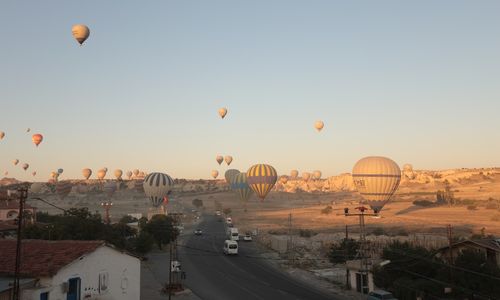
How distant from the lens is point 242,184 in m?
117

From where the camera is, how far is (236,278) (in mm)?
48812

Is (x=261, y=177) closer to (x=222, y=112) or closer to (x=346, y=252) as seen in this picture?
(x=222, y=112)

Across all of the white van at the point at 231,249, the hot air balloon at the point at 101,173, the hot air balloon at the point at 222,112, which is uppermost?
the hot air balloon at the point at 222,112

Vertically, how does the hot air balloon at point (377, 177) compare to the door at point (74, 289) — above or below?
above

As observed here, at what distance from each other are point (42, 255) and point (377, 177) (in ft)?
192

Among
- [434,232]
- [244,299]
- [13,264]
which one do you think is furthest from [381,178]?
[13,264]

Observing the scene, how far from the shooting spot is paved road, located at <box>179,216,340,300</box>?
41.0 m

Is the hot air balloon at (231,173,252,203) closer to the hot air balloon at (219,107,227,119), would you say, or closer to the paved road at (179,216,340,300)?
the hot air balloon at (219,107,227,119)

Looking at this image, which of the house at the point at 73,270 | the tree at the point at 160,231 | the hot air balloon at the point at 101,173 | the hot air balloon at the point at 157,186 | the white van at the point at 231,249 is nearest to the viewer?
the house at the point at 73,270

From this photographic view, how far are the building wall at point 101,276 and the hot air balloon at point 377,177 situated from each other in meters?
51.4

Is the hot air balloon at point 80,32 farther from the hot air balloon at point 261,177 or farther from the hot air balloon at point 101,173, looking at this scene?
the hot air balloon at point 101,173

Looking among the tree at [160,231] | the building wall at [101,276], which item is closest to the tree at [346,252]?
the building wall at [101,276]

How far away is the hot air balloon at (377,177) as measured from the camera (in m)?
75.2

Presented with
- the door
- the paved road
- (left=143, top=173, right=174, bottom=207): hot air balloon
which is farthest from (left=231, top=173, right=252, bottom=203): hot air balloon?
the door
